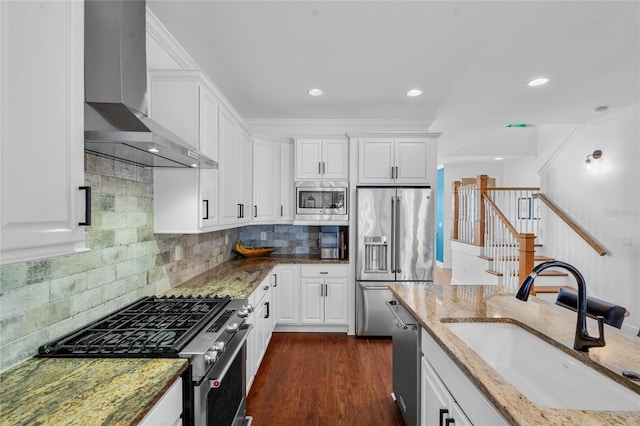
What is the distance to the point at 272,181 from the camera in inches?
162

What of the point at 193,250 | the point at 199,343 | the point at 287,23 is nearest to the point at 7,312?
the point at 199,343

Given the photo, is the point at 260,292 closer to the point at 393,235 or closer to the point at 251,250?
the point at 251,250

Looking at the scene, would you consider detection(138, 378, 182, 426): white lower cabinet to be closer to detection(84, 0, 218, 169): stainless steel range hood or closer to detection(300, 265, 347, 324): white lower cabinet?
detection(84, 0, 218, 169): stainless steel range hood

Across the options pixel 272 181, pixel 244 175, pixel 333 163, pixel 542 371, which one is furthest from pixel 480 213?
pixel 542 371

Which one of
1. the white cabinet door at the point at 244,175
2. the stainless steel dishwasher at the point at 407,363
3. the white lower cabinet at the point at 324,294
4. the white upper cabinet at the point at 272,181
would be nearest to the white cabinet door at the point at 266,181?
the white upper cabinet at the point at 272,181

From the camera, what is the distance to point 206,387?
1.39 meters

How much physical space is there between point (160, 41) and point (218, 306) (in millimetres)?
1792

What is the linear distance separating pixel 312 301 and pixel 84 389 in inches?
116

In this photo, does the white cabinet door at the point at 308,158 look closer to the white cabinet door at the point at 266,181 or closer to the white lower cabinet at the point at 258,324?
the white cabinet door at the point at 266,181

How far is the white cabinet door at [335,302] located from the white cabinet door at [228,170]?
56.1 inches

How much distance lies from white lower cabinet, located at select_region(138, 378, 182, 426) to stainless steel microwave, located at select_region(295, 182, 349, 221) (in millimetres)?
2838

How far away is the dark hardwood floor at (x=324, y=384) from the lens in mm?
2346

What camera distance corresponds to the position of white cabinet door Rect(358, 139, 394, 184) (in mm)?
3910

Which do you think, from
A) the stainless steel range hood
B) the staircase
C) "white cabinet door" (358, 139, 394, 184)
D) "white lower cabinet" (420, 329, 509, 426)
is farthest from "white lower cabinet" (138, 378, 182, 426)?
→ the staircase
